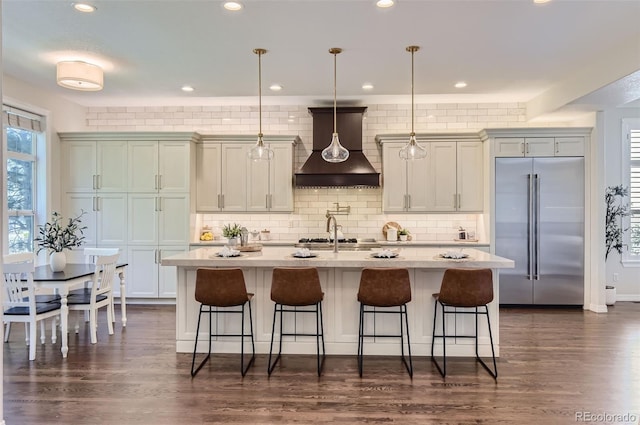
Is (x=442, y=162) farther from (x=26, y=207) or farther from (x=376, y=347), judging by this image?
(x=26, y=207)

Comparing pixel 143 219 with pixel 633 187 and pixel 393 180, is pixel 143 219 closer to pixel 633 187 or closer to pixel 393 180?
pixel 393 180

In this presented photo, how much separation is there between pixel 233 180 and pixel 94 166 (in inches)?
78.7

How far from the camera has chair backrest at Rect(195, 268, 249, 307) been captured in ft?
11.7

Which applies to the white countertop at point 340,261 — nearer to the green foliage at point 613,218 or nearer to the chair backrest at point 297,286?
the chair backrest at point 297,286

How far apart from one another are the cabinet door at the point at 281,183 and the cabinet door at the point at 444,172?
6.84ft

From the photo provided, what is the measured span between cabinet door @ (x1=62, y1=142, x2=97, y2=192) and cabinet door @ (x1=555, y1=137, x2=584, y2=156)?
6592mm

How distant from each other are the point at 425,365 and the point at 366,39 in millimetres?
3057

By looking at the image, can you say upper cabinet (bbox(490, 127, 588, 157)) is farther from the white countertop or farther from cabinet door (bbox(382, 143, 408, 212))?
the white countertop

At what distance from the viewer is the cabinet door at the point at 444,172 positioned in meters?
6.17

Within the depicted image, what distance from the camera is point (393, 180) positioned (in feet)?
20.5

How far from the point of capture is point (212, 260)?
150 inches

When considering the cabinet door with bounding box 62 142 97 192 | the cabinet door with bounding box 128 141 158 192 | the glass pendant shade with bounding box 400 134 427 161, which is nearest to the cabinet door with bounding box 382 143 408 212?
the glass pendant shade with bounding box 400 134 427 161

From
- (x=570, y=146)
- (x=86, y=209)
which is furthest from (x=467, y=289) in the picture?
(x=86, y=209)

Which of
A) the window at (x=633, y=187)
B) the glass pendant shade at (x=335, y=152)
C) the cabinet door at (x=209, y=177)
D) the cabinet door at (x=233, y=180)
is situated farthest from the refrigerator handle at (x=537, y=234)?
the cabinet door at (x=209, y=177)
